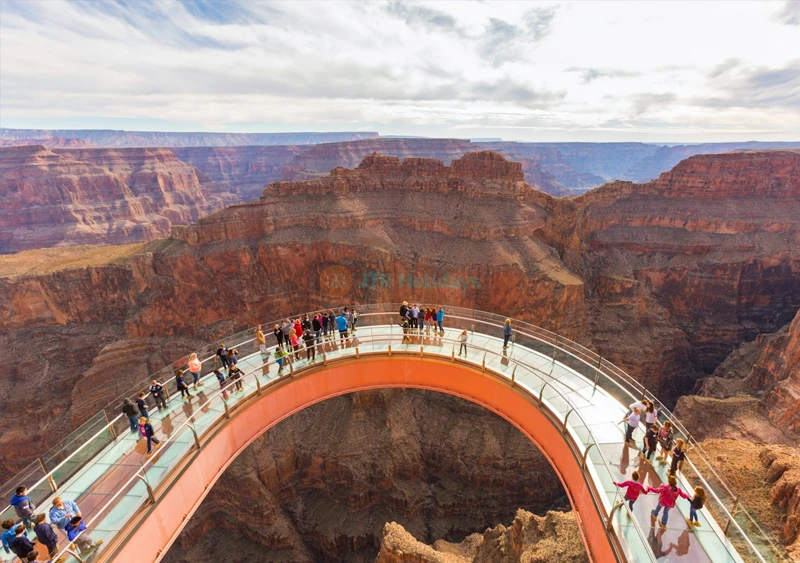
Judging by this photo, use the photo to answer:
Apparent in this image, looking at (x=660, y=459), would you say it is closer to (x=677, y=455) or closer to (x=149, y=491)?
(x=677, y=455)

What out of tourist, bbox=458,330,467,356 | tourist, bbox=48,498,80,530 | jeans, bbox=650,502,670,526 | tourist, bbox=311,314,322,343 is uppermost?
tourist, bbox=458,330,467,356

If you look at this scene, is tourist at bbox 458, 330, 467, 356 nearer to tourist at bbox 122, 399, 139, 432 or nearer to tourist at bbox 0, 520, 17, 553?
tourist at bbox 122, 399, 139, 432

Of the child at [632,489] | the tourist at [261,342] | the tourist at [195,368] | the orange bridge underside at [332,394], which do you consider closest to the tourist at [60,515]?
the orange bridge underside at [332,394]

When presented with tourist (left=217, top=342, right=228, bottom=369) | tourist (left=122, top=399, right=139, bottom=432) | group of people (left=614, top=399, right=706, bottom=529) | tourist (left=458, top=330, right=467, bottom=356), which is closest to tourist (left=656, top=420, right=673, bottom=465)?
group of people (left=614, top=399, right=706, bottom=529)

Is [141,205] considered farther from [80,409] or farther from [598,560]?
[598,560]

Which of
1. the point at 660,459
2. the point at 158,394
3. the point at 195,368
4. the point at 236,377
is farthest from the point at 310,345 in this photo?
the point at 660,459
